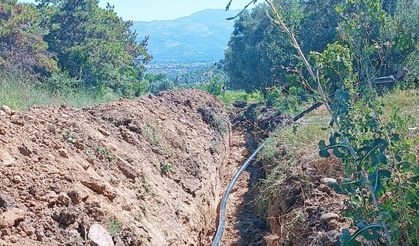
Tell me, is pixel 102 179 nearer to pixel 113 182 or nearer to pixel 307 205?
pixel 113 182

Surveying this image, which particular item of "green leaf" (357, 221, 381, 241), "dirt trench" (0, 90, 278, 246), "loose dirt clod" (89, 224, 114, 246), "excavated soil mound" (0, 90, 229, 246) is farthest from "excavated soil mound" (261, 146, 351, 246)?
"loose dirt clod" (89, 224, 114, 246)

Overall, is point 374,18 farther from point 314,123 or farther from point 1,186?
point 314,123

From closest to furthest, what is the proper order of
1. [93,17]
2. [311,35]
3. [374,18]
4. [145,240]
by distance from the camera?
Answer: [374,18], [145,240], [311,35], [93,17]

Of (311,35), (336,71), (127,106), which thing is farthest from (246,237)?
(311,35)

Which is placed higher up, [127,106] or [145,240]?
[127,106]

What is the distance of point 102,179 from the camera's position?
5.02m

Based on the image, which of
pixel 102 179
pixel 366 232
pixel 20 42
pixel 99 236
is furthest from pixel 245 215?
pixel 20 42

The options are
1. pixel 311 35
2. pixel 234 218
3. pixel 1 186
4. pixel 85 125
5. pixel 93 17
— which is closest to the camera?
pixel 1 186

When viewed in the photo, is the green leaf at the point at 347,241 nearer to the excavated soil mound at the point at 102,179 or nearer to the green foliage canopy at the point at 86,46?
the excavated soil mound at the point at 102,179

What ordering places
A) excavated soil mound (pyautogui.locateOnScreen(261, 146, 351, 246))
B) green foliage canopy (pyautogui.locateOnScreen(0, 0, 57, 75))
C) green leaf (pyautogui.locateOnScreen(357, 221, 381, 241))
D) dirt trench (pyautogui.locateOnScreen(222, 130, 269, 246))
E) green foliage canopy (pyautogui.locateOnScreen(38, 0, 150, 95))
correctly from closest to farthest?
green leaf (pyautogui.locateOnScreen(357, 221, 381, 241)) → excavated soil mound (pyautogui.locateOnScreen(261, 146, 351, 246)) → dirt trench (pyautogui.locateOnScreen(222, 130, 269, 246)) → green foliage canopy (pyautogui.locateOnScreen(0, 0, 57, 75)) → green foliage canopy (pyautogui.locateOnScreen(38, 0, 150, 95))

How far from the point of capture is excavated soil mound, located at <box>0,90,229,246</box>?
3893 mm

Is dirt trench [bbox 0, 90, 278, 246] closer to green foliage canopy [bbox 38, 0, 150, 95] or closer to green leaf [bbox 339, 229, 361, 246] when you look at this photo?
green leaf [bbox 339, 229, 361, 246]

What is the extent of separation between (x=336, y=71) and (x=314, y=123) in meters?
5.38

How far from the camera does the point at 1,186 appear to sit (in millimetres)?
3895
